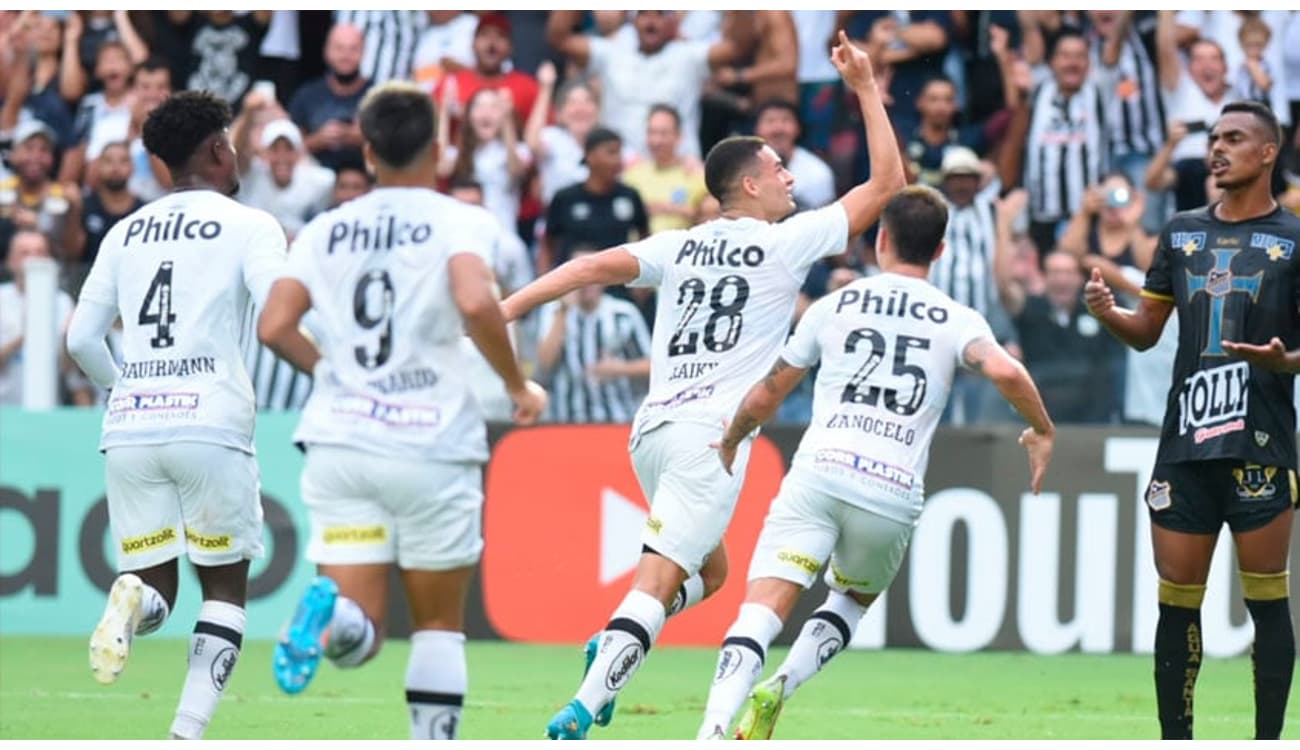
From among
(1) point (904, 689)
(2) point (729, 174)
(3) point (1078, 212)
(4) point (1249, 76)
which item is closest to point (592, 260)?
(2) point (729, 174)

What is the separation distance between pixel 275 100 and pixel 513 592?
521 cm

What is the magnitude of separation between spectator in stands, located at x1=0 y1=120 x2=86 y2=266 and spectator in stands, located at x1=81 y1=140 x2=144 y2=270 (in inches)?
3.1

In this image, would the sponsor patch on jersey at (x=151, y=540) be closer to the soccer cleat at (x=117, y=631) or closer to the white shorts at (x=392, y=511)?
the soccer cleat at (x=117, y=631)

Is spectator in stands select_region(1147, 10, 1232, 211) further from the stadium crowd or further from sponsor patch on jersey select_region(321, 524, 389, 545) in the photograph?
sponsor patch on jersey select_region(321, 524, 389, 545)

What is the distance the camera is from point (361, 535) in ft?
22.3

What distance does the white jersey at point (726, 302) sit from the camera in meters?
8.58

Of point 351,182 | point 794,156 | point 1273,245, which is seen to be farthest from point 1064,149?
point 1273,245

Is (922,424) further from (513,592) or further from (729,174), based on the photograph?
(513,592)

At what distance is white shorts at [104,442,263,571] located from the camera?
802cm

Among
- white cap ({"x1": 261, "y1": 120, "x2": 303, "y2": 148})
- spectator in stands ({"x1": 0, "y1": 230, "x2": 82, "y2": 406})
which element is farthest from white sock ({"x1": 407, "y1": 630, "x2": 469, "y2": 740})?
white cap ({"x1": 261, "y1": 120, "x2": 303, "y2": 148})

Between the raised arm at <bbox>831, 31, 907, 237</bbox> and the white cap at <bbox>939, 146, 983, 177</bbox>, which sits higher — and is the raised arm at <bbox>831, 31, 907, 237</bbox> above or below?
above

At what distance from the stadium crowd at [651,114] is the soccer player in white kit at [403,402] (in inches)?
277

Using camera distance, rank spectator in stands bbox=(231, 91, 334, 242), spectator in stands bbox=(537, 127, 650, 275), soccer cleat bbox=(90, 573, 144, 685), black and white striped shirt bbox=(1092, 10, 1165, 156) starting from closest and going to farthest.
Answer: soccer cleat bbox=(90, 573, 144, 685), spectator in stands bbox=(537, 127, 650, 275), spectator in stands bbox=(231, 91, 334, 242), black and white striped shirt bbox=(1092, 10, 1165, 156)

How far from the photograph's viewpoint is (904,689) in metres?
11.7
